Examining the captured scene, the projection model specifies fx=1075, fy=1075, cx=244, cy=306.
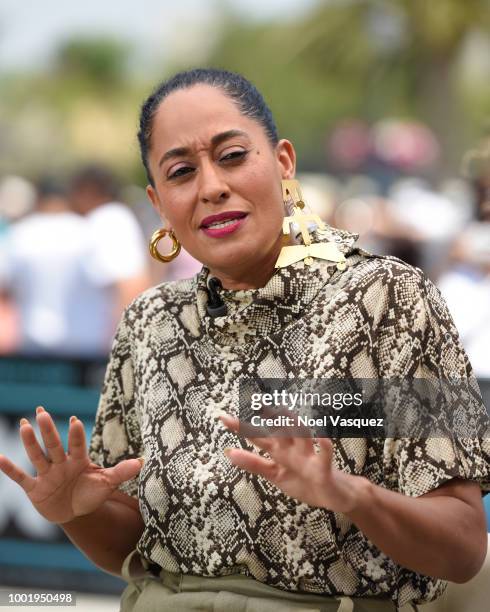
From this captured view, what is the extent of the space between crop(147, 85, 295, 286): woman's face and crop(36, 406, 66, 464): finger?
0.45 meters

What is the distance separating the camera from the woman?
1784mm

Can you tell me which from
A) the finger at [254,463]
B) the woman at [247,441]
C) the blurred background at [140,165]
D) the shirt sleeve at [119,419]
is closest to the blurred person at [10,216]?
the blurred background at [140,165]

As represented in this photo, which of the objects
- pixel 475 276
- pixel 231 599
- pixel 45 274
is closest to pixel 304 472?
pixel 231 599

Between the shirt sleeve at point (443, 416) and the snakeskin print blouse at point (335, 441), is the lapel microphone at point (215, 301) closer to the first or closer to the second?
the snakeskin print blouse at point (335, 441)

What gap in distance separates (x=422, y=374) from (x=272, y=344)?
291 mm

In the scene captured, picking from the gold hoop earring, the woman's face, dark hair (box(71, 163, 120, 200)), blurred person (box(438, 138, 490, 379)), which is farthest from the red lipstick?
dark hair (box(71, 163, 120, 200))

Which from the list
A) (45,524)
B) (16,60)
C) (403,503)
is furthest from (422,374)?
(16,60)

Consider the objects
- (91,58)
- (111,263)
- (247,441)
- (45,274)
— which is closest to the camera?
(247,441)

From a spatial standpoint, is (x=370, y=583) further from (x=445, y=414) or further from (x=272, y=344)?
(x=272, y=344)

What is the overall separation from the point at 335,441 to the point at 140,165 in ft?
7.69

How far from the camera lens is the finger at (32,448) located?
73.5 inches

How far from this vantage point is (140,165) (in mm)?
4027

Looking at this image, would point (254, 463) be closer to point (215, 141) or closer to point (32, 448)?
point (32, 448)

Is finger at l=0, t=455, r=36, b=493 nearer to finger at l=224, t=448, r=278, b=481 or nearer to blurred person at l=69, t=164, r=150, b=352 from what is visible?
finger at l=224, t=448, r=278, b=481
